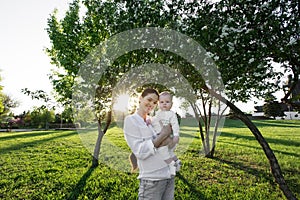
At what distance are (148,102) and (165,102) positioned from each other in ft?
0.91

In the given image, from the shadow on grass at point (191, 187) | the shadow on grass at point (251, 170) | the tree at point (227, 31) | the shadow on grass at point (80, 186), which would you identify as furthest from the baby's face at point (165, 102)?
the shadow on grass at point (251, 170)

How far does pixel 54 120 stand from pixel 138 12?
32.6m

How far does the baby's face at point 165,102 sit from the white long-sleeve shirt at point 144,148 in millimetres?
270

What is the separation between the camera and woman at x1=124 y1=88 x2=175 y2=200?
2393 millimetres

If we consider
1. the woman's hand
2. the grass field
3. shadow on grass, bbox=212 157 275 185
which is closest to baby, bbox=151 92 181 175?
the woman's hand

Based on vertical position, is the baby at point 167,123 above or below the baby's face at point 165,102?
below

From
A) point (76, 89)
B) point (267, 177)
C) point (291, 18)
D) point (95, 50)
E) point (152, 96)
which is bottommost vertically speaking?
point (267, 177)

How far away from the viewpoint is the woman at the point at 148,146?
2.39 metres

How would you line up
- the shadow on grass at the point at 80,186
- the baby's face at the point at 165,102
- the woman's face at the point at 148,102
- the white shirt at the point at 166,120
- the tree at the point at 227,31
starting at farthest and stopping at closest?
the shadow on grass at the point at 80,186 < the tree at the point at 227,31 < the baby's face at the point at 165,102 < the white shirt at the point at 166,120 < the woman's face at the point at 148,102

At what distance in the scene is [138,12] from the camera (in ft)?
16.6

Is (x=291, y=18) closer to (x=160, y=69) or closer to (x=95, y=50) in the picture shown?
(x=160, y=69)

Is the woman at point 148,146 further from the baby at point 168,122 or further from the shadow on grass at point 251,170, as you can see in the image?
Answer: the shadow on grass at point 251,170

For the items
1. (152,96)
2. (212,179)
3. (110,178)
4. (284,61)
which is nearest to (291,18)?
(284,61)

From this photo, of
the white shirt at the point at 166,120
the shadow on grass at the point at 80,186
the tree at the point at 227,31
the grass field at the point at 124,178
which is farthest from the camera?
the grass field at the point at 124,178
